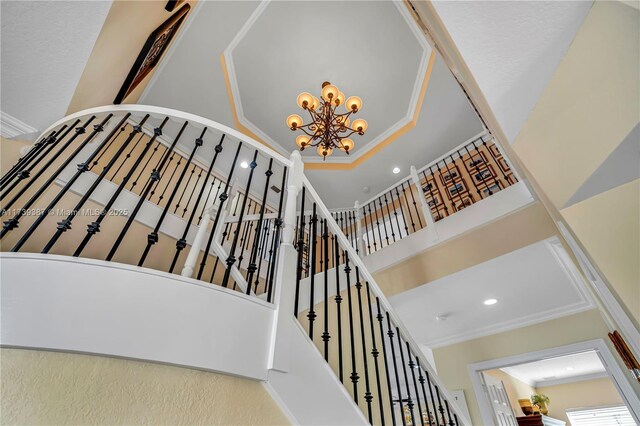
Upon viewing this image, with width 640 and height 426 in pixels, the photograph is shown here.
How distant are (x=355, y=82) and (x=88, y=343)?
475cm

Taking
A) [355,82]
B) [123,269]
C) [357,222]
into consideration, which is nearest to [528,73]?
[123,269]

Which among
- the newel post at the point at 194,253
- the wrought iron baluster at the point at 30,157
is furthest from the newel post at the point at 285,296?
the wrought iron baluster at the point at 30,157

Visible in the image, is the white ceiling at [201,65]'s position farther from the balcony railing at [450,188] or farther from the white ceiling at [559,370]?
the white ceiling at [559,370]

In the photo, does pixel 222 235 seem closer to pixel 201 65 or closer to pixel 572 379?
pixel 201 65

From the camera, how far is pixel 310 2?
3.81m

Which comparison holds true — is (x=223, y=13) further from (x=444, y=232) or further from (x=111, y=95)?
(x=444, y=232)

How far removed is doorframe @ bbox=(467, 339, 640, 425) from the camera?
309 cm

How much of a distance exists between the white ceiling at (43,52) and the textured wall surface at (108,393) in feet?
6.88

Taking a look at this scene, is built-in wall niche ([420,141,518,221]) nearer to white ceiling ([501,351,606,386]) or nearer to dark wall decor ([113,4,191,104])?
white ceiling ([501,351,606,386])

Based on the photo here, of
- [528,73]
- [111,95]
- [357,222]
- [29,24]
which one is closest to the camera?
[528,73]

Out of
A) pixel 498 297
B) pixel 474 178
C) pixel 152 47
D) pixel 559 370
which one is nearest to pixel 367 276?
pixel 498 297

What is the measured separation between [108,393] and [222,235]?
3042 millimetres

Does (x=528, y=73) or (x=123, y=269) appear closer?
(x=123, y=269)

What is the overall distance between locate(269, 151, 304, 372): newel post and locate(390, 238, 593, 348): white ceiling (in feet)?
7.63
